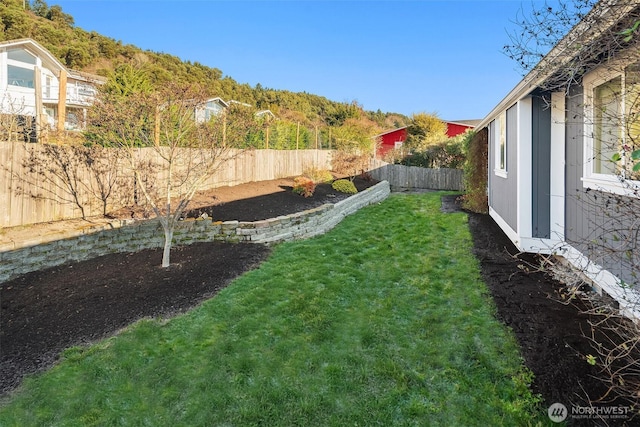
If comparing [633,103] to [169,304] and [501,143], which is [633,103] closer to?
[169,304]

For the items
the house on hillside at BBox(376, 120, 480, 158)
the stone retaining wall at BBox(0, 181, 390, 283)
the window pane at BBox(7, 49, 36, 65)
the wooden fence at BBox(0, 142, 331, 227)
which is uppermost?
the window pane at BBox(7, 49, 36, 65)

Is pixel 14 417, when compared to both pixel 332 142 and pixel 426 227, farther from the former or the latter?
pixel 332 142

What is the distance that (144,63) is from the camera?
23.5 meters

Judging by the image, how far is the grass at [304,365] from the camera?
276cm

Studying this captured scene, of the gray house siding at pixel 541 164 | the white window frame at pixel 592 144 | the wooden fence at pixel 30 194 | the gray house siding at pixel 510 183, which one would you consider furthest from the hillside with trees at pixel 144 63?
the white window frame at pixel 592 144

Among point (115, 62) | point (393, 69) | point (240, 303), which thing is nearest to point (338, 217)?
point (240, 303)

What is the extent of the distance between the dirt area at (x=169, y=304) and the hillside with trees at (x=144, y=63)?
1230 centimetres

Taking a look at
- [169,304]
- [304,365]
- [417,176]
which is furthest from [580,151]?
[417,176]

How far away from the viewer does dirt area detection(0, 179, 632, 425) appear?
10.4 ft

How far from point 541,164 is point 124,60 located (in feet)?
118
